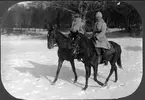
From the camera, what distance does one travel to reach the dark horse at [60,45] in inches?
60.3

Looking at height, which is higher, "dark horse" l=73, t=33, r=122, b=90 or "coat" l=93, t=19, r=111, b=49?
"coat" l=93, t=19, r=111, b=49

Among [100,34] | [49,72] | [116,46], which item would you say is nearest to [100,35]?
[100,34]

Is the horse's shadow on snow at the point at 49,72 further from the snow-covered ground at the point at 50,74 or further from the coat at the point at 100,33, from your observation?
the coat at the point at 100,33

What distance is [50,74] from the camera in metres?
1.61

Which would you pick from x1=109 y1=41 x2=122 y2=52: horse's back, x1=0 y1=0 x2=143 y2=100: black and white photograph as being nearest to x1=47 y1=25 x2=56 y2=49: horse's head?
x1=0 y1=0 x2=143 y2=100: black and white photograph

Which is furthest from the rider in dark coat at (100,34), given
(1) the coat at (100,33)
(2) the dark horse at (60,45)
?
(2) the dark horse at (60,45)

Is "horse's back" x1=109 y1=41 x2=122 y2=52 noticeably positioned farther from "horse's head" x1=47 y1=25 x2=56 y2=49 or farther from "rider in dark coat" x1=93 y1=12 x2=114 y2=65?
"horse's head" x1=47 y1=25 x2=56 y2=49

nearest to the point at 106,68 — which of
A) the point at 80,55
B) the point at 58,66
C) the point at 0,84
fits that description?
the point at 80,55

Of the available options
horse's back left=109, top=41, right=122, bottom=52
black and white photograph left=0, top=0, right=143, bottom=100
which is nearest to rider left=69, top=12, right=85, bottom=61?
black and white photograph left=0, top=0, right=143, bottom=100

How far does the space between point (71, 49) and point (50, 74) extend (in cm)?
21

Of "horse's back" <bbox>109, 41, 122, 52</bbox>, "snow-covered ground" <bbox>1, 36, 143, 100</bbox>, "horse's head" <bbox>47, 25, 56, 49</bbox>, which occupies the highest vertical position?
"horse's head" <bbox>47, 25, 56, 49</bbox>

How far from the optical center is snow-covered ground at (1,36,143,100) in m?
1.56

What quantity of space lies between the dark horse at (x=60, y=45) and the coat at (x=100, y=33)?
17 centimetres

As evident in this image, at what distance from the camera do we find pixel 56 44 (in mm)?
1556
